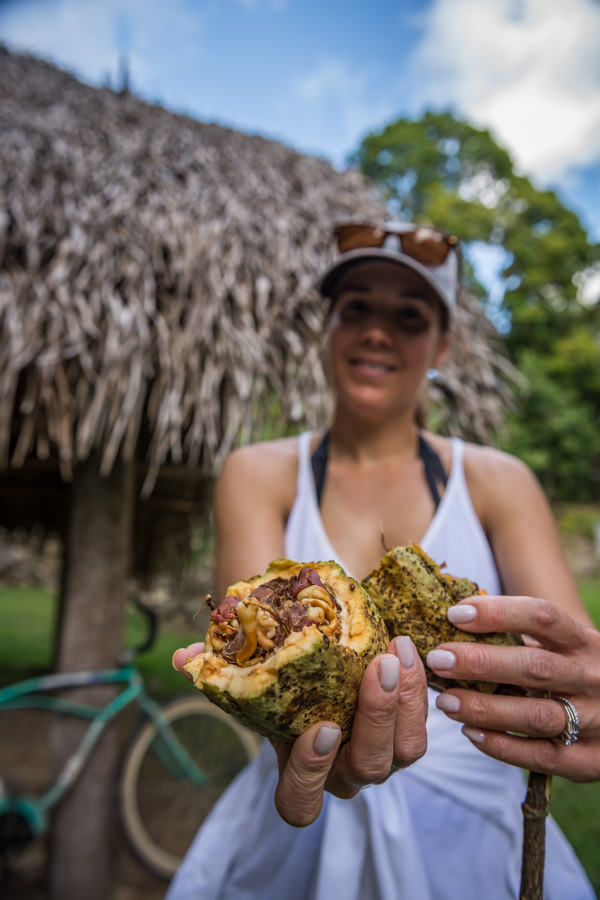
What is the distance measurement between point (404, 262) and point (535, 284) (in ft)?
55.2

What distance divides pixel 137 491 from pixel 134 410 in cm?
203

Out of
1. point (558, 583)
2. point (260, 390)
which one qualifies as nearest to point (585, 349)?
point (260, 390)

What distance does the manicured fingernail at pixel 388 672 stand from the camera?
80cm

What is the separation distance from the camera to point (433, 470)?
5.49 feet

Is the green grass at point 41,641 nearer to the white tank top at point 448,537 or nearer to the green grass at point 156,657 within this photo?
the green grass at point 156,657

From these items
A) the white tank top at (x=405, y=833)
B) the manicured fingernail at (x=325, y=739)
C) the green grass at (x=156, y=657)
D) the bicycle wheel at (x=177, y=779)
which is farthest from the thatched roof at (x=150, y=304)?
→ the manicured fingernail at (x=325, y=739)

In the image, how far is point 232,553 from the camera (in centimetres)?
152

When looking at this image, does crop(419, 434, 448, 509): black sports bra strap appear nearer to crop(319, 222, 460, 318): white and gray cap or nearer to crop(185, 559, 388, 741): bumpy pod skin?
crop(319, 222, 460, 318): white and gray cap

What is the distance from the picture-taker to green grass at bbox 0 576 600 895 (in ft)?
12.1

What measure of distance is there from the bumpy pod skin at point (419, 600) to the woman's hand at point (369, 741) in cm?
8

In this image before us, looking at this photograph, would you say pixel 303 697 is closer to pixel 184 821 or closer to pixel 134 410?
pixel 134 410

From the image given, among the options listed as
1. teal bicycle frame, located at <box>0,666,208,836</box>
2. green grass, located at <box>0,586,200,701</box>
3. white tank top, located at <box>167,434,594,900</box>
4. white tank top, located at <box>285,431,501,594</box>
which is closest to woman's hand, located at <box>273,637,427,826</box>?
white tank top, located at <box>167,434,594,900</box>

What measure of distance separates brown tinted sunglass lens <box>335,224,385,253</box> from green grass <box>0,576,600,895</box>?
3.03 meters

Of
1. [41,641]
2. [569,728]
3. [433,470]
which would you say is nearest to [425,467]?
[433,470]
